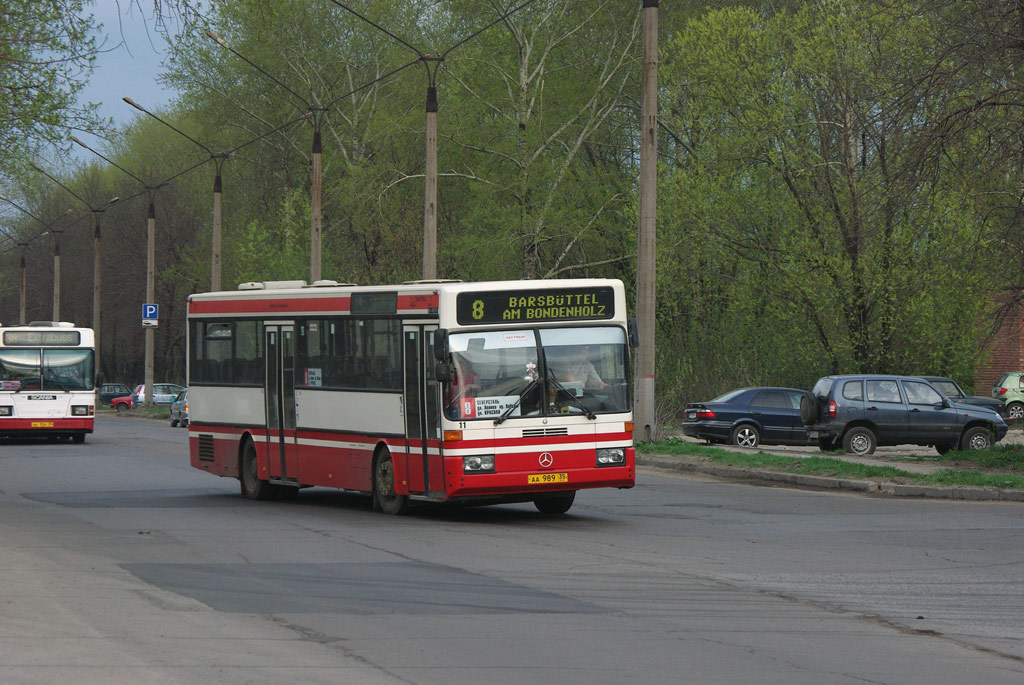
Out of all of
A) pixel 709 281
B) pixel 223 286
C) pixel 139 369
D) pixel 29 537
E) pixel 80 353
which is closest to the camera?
pixel 29 537

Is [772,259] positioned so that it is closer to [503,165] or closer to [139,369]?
[503,165]

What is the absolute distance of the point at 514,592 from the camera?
1152 centimetres

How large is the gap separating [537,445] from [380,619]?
6.62 meters

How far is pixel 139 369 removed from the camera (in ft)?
321

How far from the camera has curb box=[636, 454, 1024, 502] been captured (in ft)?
66.7

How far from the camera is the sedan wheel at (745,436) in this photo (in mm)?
33562

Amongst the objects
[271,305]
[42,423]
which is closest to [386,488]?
[271,305]

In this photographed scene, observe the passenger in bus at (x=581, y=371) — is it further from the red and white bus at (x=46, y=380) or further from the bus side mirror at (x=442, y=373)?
the red and white bus at (x=46, y=380)

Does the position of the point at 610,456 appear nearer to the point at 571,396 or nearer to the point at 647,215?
the point at 571,396

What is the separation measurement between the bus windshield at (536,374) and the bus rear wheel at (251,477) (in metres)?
5.15

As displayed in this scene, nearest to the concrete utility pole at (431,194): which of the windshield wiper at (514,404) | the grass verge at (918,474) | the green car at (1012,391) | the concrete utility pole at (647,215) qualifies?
the concrete utility pole at (647,215)

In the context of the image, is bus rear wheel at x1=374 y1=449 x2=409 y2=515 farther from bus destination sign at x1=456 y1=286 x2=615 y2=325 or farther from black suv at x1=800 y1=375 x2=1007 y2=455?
black suv at x1=800 y1=375 x2=1007 y2=455

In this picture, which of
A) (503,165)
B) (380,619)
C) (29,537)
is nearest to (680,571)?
(380,619)

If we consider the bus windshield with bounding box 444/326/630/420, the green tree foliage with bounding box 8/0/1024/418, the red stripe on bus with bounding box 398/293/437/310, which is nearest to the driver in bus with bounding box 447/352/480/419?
the bus windshield with bounding box 444/326/630/420
